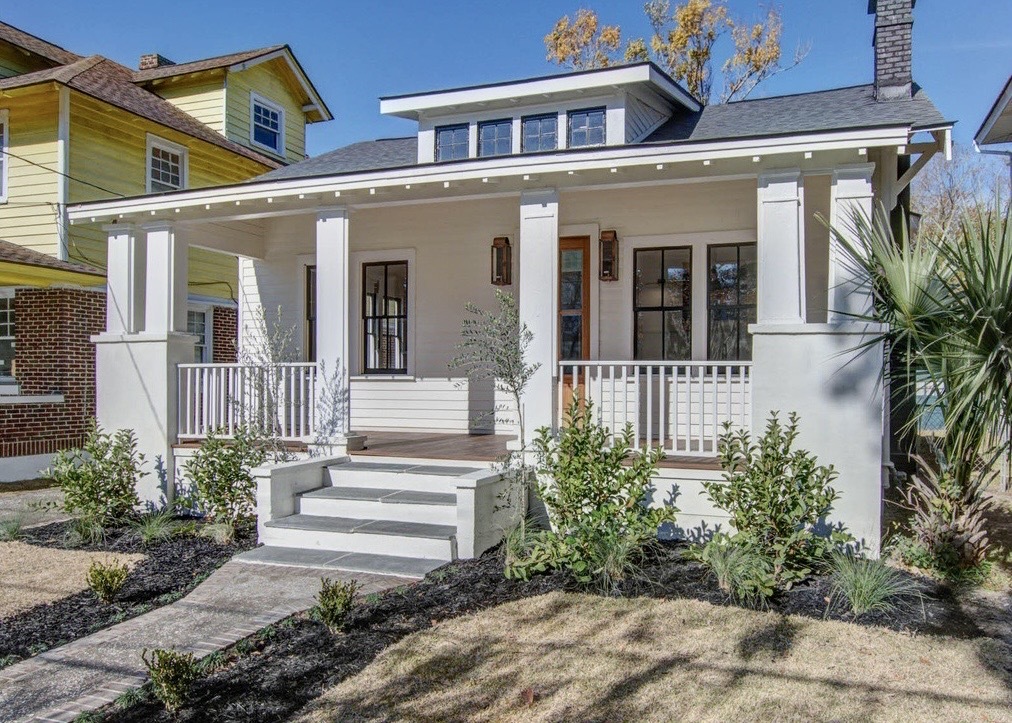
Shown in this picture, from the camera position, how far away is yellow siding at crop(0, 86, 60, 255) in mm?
12617

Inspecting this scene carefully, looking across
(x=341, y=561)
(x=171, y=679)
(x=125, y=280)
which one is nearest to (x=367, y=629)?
(x=171, y=679)

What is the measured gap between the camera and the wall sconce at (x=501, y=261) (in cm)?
932

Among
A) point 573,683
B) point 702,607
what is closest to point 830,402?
point 702,607

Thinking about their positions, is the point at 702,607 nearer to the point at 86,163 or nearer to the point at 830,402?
the point at 830,402

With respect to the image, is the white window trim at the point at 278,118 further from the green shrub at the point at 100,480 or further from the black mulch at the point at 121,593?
the black mulch at the point at 121,593

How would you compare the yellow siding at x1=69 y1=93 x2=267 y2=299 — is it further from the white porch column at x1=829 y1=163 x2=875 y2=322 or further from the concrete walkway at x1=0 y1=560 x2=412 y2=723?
the white porch column at x1=829 y1=163 x2=875 y2=322

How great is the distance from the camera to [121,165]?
13.8 m

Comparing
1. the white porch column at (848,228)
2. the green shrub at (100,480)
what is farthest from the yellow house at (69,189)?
the white porch column at (848,228)

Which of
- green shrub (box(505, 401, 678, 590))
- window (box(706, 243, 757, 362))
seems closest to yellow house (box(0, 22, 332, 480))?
window (box(706, 243, 757, 362))

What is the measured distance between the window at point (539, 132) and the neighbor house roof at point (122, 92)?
792 cm

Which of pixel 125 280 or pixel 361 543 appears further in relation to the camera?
pixel 125 280

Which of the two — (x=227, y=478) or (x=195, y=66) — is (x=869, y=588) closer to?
(x=227, y=478)

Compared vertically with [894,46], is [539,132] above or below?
below

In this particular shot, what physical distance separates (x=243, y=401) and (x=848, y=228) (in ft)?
19.4
